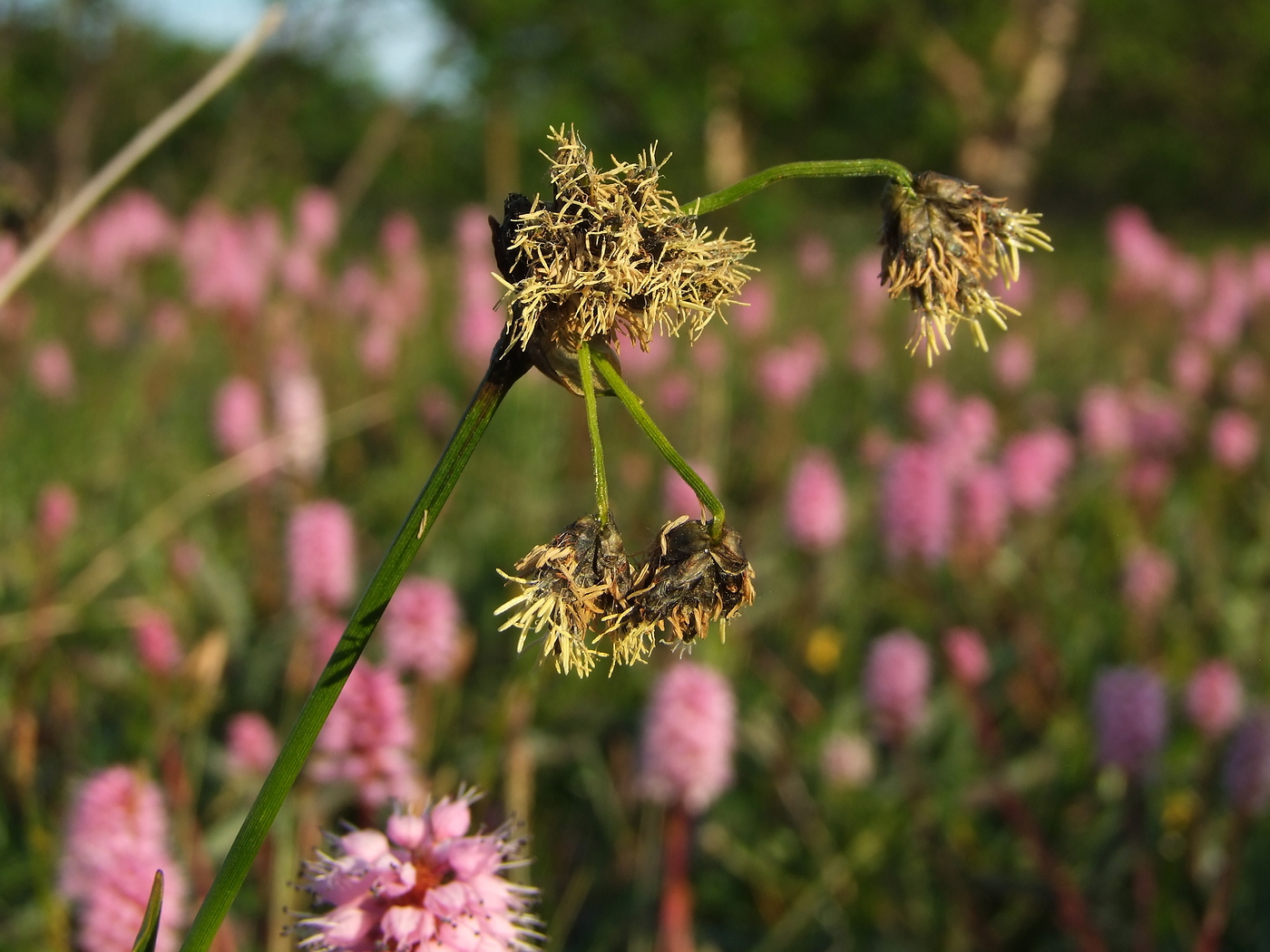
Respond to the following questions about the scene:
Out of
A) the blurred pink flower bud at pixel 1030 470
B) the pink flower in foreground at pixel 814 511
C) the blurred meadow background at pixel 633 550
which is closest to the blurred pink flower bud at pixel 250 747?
the blurred meadow background at pixel 633 550

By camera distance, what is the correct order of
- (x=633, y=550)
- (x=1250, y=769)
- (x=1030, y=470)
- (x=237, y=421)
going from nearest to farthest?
(x=633, y=550)
(x=1250, y=769)
(x=1030, y=470)
(x=237, y=421)

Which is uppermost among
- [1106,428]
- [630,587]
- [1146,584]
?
[1106,428]

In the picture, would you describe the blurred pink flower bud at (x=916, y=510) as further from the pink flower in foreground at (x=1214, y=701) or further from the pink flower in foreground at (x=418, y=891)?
the pink flower in foreground at (x=418, y=891)

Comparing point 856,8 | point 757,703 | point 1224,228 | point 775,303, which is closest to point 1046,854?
point 757,703

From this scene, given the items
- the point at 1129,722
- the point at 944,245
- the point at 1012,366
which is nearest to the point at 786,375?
the point at 1012,366

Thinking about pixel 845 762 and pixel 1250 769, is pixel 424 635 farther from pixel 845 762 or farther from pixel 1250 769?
pixel 1250 769

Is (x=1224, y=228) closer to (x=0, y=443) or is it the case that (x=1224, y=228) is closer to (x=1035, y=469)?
(x=1035, y=469)
